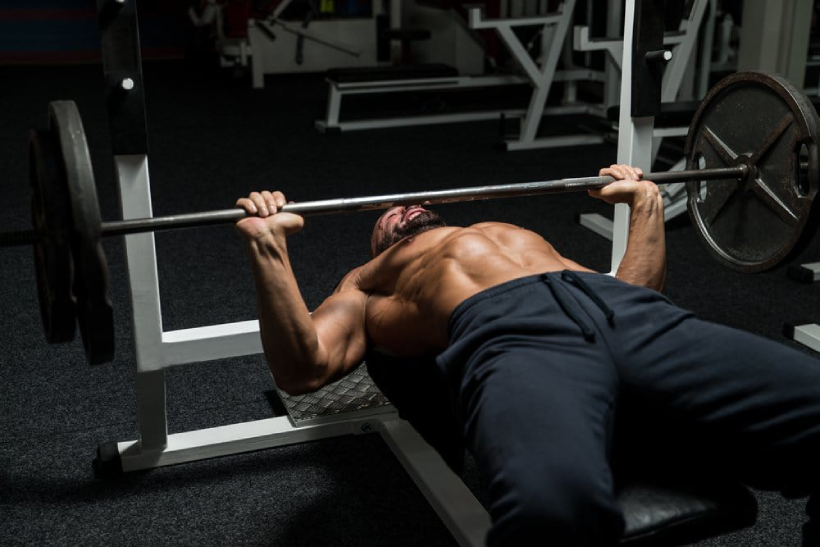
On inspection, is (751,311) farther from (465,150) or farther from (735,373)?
(465,150)

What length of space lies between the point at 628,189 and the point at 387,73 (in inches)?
152

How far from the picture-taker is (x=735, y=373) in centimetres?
133

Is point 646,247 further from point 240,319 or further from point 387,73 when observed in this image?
point 387,73

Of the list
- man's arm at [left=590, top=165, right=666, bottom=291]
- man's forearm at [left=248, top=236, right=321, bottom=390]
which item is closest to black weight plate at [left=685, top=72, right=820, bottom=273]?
man's arm at [left=590, top=165, right=666, bottom=291]

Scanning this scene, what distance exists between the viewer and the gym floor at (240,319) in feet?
5.76

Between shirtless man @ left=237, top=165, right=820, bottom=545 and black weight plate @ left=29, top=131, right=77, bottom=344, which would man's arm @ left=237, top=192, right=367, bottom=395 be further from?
black weight plate @ left=29, top=131, right=77, bottom=344

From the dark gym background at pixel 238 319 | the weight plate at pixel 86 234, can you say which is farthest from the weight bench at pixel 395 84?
the weight plate at pixel 86 234

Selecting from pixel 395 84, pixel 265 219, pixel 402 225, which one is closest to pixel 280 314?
pixel 265 219

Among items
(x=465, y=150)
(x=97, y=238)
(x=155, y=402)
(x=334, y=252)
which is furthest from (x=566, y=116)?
(x=97, y=238)

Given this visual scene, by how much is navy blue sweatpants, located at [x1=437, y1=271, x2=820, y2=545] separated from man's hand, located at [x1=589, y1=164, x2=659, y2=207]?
0.38 meters

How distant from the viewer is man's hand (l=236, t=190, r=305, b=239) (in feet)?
5.07

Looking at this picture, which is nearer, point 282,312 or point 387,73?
point 282,312

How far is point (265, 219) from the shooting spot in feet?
5.13

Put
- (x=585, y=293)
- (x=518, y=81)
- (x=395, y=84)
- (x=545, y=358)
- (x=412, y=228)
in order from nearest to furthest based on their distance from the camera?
(x=545, y=358) → (x=585, y=293) → (x=412, y=228) → (x=395, y=84) → (x=518, y=81)
